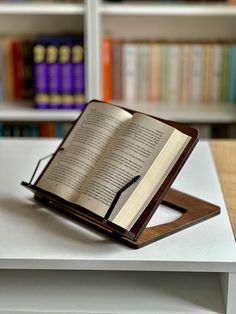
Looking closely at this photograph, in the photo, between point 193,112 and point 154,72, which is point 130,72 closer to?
point 154,72

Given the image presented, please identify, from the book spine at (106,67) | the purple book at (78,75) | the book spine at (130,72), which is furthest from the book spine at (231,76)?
the purple book at (78,75)

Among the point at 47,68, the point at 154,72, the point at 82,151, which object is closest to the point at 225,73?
the point at 154,72

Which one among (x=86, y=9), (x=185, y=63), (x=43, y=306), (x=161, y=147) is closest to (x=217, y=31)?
(x=185, y=63)

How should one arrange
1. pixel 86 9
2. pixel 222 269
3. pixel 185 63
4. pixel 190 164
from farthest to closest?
pixel 185 63 → pixel 86 9 → pixel 190 164 → pixel 222 269

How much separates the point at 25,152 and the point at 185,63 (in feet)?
3.84

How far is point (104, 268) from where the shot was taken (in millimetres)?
1120

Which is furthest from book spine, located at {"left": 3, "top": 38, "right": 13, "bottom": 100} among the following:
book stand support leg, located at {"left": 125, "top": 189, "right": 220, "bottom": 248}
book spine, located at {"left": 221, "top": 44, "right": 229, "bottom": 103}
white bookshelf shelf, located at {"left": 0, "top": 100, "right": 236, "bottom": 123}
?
book stand support leg, located at {"left": 125, "top": 189, "right": 220, "bottom": 248}

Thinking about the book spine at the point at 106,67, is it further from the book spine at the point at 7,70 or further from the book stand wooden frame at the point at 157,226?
the book stand wooden frame at the point at 157,226

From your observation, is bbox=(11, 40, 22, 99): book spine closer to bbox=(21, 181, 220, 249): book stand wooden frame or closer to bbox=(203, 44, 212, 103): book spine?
bbox=(203, 44, 212, 103): book spine

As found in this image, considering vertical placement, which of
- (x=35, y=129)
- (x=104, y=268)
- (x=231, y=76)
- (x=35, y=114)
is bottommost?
(x=35, y=129)

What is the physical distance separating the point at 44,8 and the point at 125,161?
144cm

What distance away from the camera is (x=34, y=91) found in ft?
8.72

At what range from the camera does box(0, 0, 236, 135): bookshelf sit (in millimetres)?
2488

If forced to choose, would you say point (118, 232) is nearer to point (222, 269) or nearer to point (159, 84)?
point (222, 269)
